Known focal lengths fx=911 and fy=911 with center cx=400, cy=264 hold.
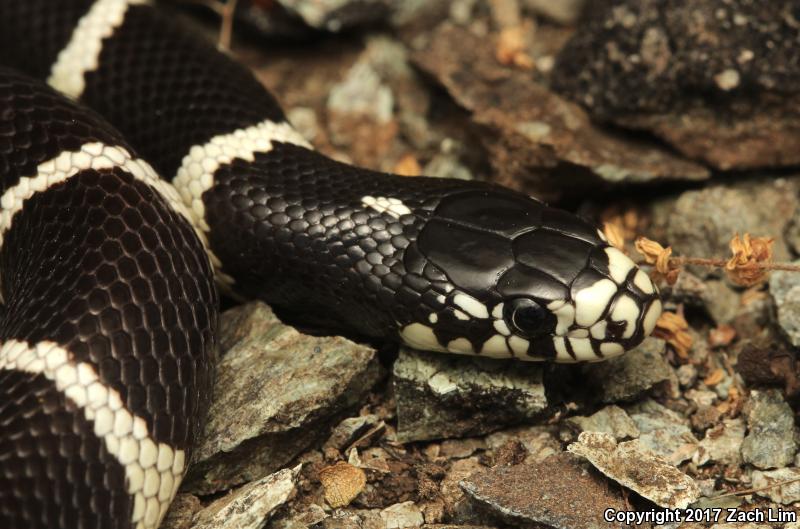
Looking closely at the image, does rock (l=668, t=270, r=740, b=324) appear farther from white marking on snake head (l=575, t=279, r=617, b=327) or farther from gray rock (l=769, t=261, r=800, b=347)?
white marking on snake head (l=575, t=279, r=617, b=327)

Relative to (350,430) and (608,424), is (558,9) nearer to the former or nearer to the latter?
(608,424)

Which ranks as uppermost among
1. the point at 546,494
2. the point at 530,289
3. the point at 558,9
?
the point at 558,9

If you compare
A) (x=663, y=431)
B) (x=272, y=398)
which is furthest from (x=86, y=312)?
(x=663, y=431)

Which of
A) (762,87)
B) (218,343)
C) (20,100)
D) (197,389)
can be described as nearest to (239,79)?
→ (20,100)

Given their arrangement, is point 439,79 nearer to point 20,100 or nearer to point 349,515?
point 20,100

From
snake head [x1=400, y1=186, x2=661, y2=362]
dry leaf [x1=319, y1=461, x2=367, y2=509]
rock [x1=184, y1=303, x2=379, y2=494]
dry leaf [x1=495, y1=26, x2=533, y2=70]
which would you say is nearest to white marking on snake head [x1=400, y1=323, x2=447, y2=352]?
snake head [x1=400, y1=186, x2=661, y2=362]

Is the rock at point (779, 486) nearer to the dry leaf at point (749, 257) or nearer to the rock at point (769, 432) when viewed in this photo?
the rock at point (769, 432)
